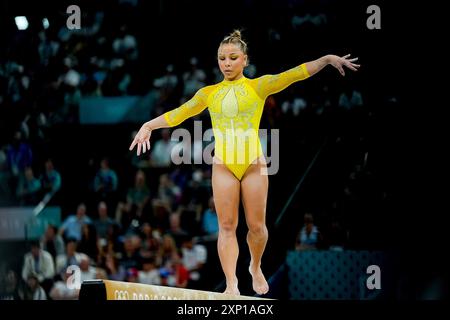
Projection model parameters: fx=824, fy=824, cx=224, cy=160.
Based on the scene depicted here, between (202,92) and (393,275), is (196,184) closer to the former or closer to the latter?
(393,275)

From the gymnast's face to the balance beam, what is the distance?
68.5 inches

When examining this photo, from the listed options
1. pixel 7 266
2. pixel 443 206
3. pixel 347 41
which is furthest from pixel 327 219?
pixel 7 266

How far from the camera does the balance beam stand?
6.39 metres

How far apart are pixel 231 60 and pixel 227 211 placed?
1213mm

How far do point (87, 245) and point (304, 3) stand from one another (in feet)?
12.7

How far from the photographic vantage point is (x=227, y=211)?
261 inches

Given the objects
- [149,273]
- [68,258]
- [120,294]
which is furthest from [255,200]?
[68,258]

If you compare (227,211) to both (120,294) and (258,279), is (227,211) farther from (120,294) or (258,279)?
(120,294)

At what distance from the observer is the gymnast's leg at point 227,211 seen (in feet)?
21.7

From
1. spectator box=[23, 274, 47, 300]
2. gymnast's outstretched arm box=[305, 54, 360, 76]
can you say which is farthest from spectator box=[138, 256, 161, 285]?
gymnast's outstretched arm box=[305, 54, 360, 76]

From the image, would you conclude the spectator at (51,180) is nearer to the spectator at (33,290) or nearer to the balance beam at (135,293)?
the spectator at (33,290)

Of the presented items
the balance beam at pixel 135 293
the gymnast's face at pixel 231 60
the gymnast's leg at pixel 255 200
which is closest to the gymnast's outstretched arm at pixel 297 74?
the gymnast's face at pixel 231 60

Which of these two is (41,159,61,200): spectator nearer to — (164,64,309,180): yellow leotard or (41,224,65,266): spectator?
(41,224,65,266): spectator
